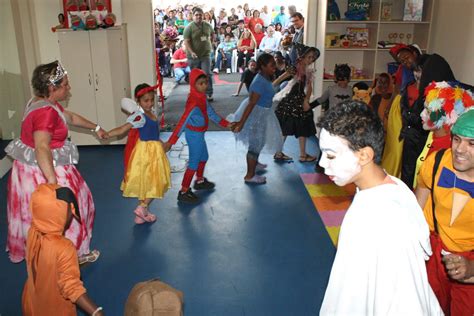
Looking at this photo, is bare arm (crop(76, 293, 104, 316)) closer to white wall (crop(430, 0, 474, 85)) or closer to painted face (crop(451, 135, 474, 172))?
painted face (crop(451, 135, 474, 172))

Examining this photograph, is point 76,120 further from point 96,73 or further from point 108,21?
point 108,21

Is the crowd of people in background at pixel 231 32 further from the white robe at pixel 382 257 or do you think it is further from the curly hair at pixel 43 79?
the white robe at pixel 382 257

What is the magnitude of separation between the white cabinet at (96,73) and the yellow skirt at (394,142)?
376cm

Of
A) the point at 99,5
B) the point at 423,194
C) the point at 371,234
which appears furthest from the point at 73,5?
the point at 371,234

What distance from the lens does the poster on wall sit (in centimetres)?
595

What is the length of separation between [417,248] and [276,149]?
3.60 metres

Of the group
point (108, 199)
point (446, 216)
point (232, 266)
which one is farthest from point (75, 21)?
point (446, 216)

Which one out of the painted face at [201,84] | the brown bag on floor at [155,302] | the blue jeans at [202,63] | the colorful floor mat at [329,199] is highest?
the painted face at [201,84]

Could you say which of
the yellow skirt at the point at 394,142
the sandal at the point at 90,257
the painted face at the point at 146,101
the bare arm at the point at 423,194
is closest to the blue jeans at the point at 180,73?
the painted face at the point at 146,101

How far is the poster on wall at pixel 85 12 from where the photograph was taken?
595cm

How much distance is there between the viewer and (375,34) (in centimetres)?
646

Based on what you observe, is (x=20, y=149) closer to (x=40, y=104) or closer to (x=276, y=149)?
(x=40, y=104)

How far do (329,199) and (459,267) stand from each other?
9.31ft

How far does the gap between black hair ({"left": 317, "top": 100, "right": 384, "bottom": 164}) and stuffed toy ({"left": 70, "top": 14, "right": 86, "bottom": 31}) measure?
509 cm
